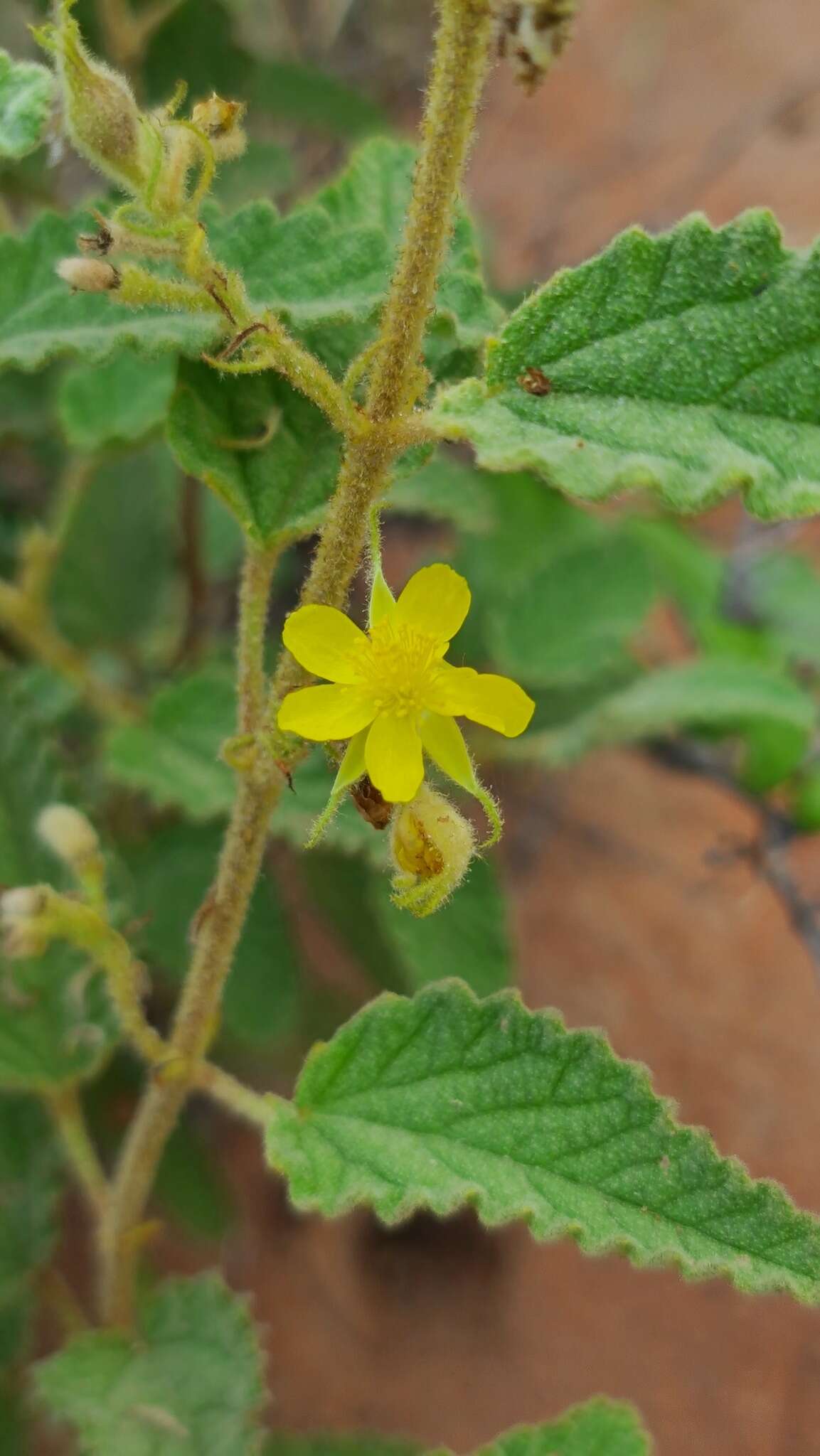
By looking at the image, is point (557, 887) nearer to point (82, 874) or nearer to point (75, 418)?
point (75, 418)

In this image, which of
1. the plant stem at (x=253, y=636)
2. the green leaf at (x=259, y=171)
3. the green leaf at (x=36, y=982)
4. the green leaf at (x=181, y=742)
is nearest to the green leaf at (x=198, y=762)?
the green leaf at (x=181, y=742)

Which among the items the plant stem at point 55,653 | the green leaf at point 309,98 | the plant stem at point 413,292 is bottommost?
the plant stem at point 413,292

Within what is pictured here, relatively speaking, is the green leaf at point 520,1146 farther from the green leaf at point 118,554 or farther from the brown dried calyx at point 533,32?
the green leaf at point 118,554

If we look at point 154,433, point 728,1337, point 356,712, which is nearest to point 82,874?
point 356,712

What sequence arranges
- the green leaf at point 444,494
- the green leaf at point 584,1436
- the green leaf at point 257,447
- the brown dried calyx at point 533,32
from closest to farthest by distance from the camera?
the brown dried calyx at point 533,32 → the green leaf at point 257,447 → the green leaf at point 584,1436 → the green leaf at point 444,494

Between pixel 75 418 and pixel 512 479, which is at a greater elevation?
pixel 512 479

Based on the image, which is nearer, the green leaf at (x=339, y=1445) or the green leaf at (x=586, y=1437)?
the green leaf at (x=586, y=1437)
